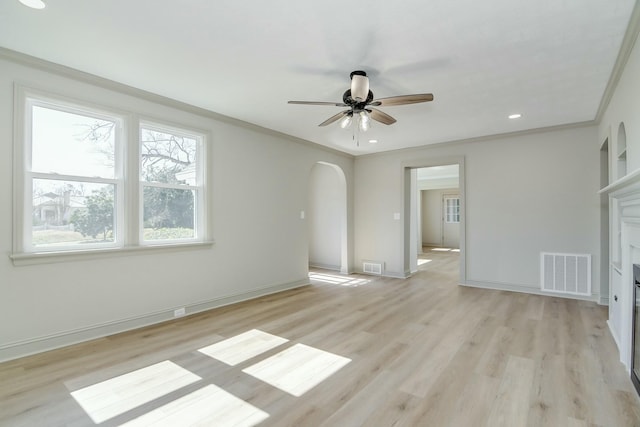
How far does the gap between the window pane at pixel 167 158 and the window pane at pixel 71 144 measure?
0.34 metres

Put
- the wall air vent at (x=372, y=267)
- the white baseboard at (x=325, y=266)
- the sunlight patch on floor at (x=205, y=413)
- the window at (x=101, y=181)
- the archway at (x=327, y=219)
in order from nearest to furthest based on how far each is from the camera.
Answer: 1. the sunlight patch on floor at (x=205, y=413)
2. the window at (x=101, y=181)
3. the wall air vent at (x=372, y=267)
4. the archway at (x=327, y=219)
5. the white baseboard at (x=325, y=266)

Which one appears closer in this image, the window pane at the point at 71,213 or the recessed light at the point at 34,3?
the recessed light at the point at 34,3

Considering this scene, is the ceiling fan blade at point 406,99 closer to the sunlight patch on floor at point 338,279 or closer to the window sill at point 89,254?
the window sill at point 89,254

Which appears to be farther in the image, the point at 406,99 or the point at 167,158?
the point at 167,158

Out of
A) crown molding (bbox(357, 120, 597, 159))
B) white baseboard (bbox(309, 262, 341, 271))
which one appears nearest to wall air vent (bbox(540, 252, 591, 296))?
crown molding (bbox(357, 120, 597, 159))

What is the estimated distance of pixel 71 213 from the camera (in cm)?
305

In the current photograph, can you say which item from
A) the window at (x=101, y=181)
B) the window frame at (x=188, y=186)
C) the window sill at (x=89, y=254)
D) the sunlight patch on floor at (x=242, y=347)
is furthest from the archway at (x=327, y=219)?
the sunlight patch on floor at (x=242, y=347)

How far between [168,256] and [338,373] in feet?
7.95

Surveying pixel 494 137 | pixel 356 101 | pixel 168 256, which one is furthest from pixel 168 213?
pixel 494 137

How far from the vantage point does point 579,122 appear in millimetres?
4559

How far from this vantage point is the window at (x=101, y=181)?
111 inches

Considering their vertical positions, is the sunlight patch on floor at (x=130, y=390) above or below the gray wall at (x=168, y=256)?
below

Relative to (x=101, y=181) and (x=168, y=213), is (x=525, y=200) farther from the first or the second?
(x=101, y=181)

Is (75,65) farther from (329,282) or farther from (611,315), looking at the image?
(611,315)
